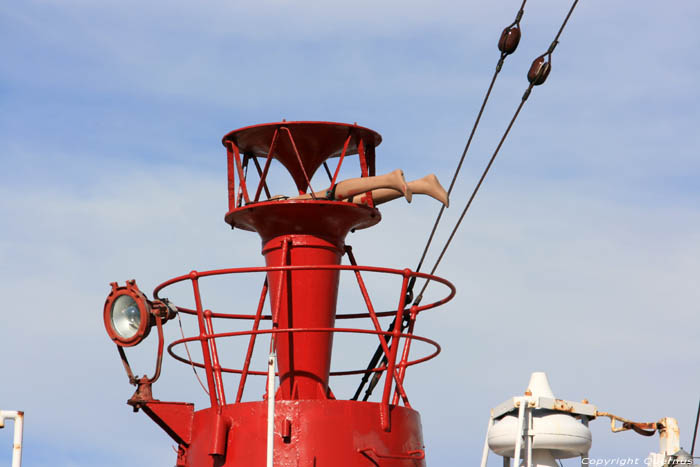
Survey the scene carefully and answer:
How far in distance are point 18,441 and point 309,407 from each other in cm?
348

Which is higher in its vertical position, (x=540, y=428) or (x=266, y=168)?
(x=266, y=168)

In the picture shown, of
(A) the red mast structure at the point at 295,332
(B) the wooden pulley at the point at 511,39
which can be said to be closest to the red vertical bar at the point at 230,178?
(A) the red mast structure at the point at 295,332

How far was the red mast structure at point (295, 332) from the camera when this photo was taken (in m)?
16.1

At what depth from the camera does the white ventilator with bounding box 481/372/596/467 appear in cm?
1839

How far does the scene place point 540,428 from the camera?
1841cm

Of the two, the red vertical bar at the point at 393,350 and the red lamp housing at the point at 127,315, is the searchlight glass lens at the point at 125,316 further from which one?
the red vertical bar at the point at 393,350

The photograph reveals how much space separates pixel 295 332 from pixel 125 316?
87.4 inches

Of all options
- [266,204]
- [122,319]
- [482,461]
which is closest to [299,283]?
[266,204]

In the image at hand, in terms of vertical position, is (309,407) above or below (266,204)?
below

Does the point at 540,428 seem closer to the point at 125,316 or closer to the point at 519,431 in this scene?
the point at 519,431

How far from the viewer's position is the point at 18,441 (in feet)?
49.2

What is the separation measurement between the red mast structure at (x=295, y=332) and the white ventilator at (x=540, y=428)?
1814mm

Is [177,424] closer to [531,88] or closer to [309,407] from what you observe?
[309,407]

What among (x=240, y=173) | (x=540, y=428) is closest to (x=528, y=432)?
(x=540, y=428)
